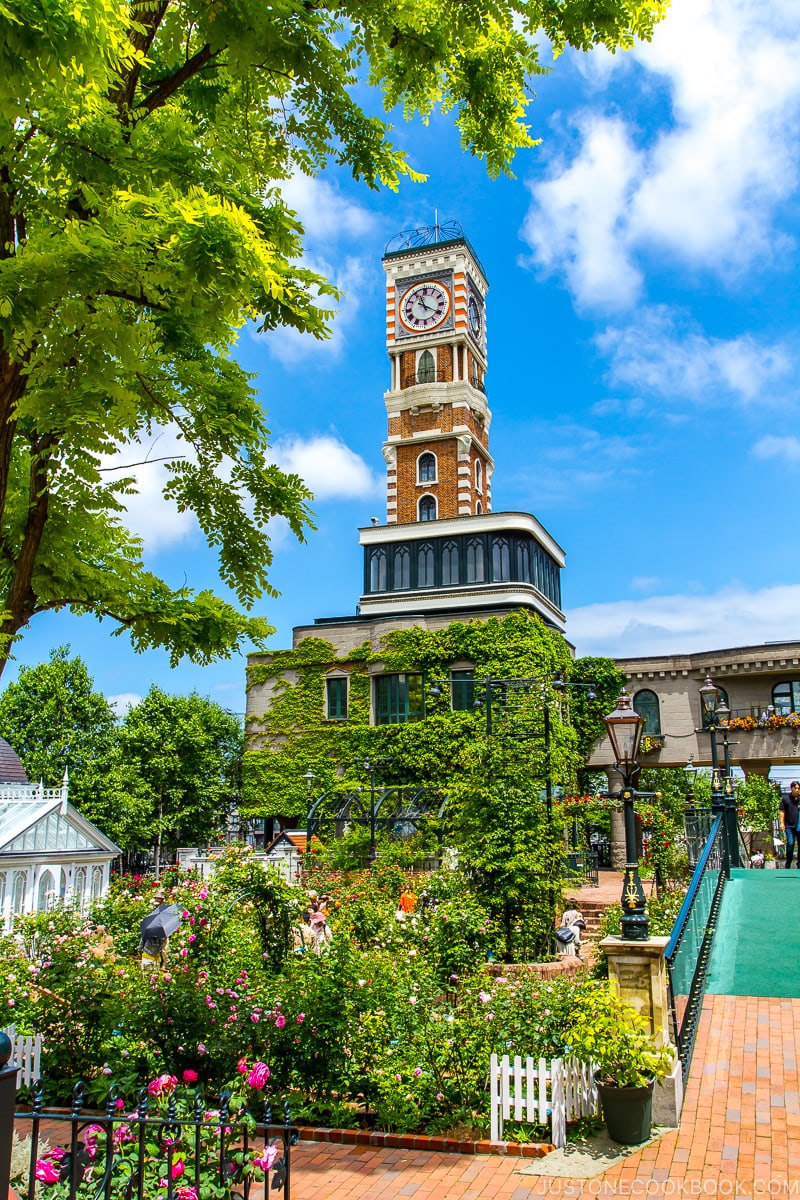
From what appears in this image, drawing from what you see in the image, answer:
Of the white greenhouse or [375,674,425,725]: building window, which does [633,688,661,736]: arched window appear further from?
the white greenhouse

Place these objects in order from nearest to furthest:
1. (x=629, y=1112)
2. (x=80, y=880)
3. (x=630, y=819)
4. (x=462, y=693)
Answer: (x=629, y=1112) → (x=630, y=819) → (x=80, y=880) → (x=462, y=693)

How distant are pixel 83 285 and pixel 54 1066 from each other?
341 inches

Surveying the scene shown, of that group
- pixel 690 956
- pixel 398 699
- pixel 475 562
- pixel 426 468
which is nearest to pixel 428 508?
pixel 426 468

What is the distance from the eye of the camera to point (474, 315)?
49.4 metres

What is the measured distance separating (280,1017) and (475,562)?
30.5 meters

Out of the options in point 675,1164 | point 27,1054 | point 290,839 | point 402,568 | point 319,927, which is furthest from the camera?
point 402,568

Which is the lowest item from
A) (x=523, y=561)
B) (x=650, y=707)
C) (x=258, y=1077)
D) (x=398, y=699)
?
(x=258, y=1077)

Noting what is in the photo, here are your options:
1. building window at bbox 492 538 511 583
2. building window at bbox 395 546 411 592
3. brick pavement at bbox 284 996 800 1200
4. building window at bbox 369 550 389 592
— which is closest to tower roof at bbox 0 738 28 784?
building window at bbox 369 550 389 592

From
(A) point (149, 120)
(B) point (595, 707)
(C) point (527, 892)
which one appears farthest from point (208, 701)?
(A) point (149, 120)

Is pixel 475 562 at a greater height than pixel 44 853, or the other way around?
pixel 475 562

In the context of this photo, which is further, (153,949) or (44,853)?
(44,853)

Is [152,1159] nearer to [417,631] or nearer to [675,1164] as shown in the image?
[675,1164]

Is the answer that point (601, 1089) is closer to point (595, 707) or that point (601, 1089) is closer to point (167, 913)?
point (167, 913)

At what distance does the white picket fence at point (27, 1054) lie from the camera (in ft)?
32.9
